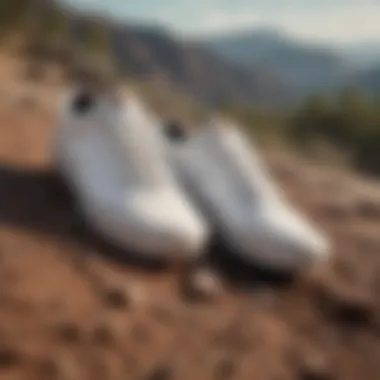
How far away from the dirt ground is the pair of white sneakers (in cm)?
3

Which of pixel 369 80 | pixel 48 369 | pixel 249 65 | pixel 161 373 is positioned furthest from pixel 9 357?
pixel 369 80

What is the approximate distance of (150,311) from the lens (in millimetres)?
894

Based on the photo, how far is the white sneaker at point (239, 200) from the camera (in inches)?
39.6

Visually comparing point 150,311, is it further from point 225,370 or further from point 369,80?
point 369,80

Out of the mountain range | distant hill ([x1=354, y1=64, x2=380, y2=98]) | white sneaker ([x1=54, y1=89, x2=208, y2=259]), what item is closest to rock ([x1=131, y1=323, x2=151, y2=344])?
white sneaker ([x1=54, y1=89, x2=208, y2=259])

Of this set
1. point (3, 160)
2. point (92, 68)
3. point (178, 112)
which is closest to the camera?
point (3, 160)

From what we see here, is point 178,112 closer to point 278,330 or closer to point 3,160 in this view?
point 3,160

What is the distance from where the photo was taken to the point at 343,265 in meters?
1.10

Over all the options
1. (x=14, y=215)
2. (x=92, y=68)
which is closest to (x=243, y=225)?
(x=14, y=215)

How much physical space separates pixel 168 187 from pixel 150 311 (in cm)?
18

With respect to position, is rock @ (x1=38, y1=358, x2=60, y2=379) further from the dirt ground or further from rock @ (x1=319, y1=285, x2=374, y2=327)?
rock @ (x1=319, y1=285, x2=374, y2=327)

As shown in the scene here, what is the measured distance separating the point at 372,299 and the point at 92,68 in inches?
29.1

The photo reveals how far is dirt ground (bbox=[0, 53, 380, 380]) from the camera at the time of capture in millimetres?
800

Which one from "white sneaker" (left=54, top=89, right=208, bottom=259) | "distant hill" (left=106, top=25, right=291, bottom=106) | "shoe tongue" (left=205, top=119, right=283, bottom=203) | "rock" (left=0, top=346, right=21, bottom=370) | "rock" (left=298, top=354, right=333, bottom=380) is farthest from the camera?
"distant hill" (left=106, top=25, right=291, bottom=106)
